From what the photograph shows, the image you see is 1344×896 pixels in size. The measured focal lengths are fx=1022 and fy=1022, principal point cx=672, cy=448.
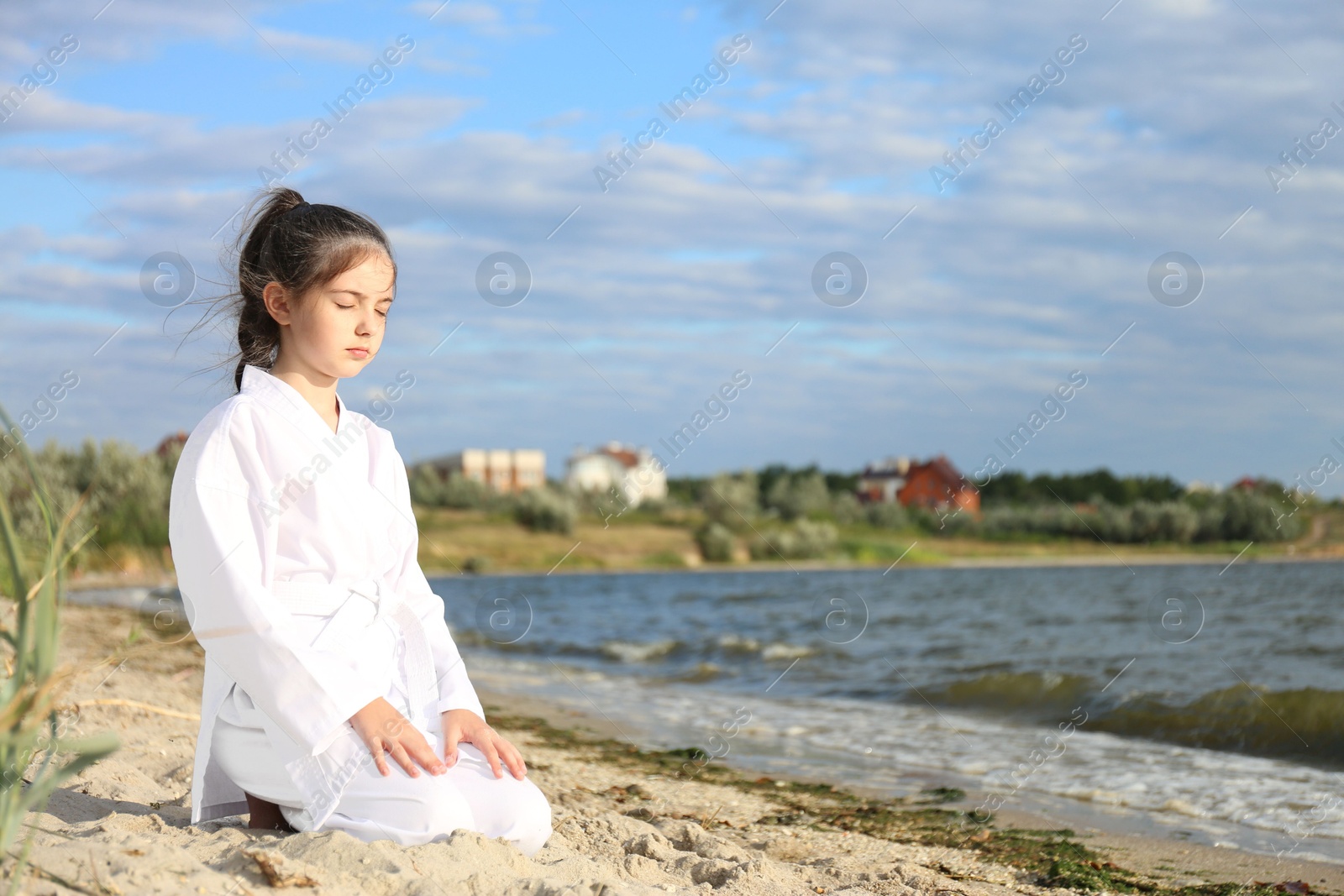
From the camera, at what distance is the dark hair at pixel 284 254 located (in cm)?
271

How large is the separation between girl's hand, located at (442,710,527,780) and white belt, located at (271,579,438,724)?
78 millimetres

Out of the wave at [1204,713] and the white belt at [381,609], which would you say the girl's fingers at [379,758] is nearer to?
the white belt at [381,609]

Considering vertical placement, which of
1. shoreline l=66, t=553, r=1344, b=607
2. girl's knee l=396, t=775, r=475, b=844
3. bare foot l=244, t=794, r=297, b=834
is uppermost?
girl's knee l=396, t=775, r=475, b=844

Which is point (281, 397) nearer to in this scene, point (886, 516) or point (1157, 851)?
point (1157, 851)

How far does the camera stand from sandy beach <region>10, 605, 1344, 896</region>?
2.20 m

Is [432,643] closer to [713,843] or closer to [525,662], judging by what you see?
[713,843]

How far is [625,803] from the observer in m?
4.56

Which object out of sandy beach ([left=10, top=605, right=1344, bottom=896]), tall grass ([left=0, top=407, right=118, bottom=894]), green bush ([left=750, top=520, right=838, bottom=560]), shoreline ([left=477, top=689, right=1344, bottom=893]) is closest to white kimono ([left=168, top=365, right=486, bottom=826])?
sandy beach ([left=10, top=605, right=1344, bottom=896])

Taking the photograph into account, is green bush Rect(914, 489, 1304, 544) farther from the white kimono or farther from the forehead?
the forehead

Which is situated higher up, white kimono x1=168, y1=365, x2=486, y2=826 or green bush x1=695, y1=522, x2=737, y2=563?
white kimono x1=168, y1=365, x2=486, y2=826

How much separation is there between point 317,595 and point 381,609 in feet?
0.61

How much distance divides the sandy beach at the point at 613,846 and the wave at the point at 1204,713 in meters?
3.03

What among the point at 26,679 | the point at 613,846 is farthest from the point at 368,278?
the point at 613,846

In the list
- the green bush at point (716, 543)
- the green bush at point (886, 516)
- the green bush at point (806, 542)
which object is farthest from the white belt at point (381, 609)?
the green bush at point (886, 516)
